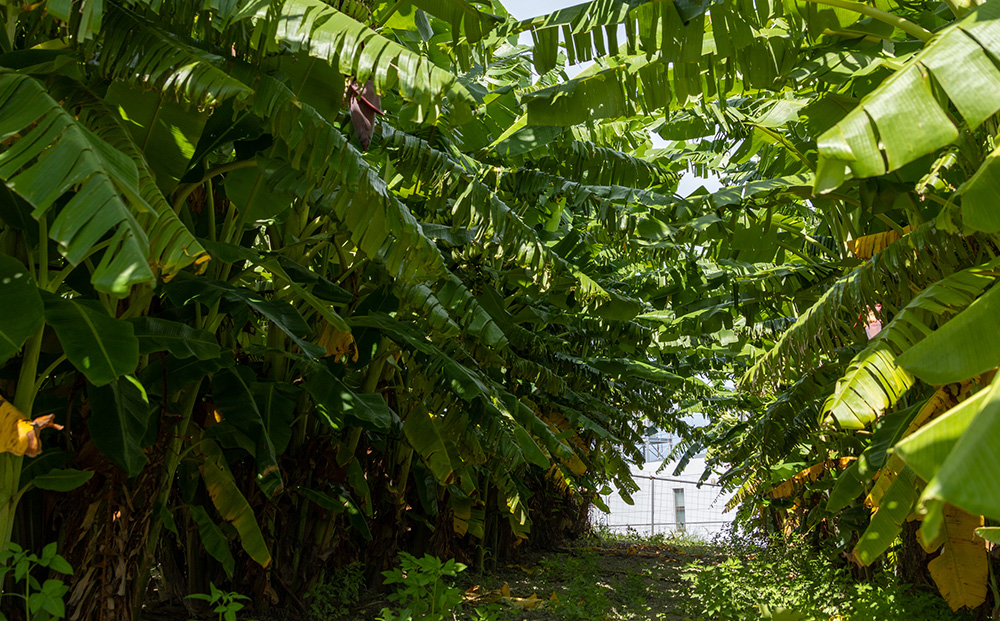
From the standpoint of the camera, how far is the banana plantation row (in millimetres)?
2506

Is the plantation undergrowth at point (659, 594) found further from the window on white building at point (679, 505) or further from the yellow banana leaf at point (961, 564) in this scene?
the window on white building at point (679, 505)

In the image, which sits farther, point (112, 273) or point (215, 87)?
point (215, 87)

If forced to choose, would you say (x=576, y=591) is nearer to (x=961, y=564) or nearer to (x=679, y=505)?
(x=961, y=564)

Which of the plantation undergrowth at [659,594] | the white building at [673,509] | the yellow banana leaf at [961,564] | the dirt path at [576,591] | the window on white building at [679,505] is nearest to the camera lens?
the yellow banana leaf at [961,564]

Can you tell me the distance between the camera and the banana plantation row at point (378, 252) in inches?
98.7

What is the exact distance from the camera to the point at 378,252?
3.78m

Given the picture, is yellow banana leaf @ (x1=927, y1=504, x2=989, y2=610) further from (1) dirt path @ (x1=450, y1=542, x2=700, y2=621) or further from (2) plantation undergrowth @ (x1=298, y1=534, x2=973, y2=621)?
(1) dirt path @ (x1=450, y1=542, x2=700, y2=621)

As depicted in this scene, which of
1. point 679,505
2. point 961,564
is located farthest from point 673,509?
point 961,564

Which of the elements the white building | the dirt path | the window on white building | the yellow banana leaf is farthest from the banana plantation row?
the window on white building

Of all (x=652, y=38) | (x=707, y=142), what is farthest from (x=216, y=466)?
(x=707, y=142)

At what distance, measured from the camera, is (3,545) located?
3.22 metres

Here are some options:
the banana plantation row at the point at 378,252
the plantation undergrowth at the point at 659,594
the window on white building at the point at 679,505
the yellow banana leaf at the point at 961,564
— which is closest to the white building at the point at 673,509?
the window on white building at the point at 679,505

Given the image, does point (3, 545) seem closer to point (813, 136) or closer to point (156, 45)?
point (156, 45)

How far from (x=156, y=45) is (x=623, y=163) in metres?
4.33
